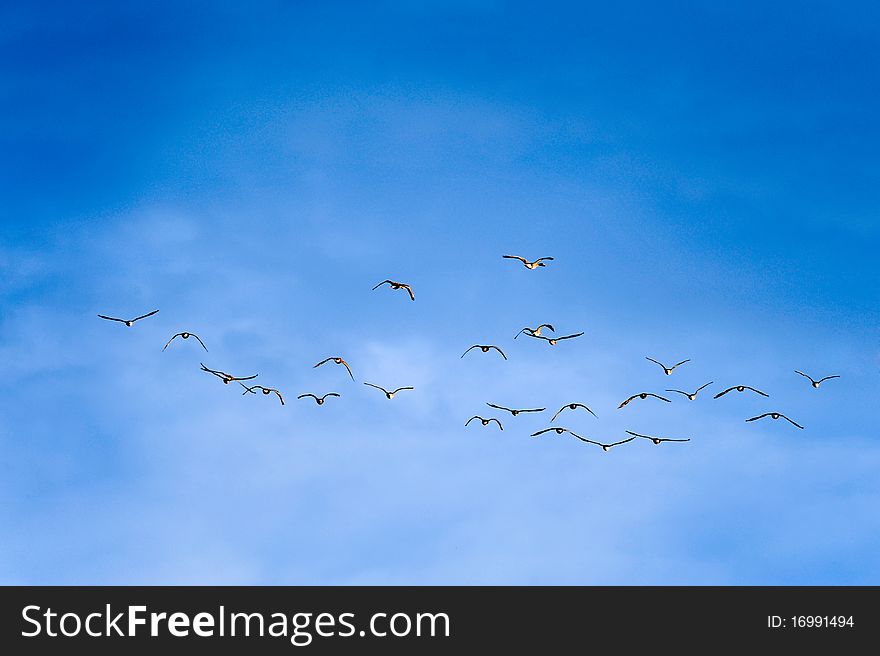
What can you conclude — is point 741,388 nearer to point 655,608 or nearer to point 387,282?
point 655,608

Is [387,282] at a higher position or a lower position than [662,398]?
higher

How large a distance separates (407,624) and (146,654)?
37.5 ft

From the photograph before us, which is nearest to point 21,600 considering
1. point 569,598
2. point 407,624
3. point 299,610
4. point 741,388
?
point 299,610

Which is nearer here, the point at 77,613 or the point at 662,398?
the point at 77,613

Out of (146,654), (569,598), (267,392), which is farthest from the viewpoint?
(267,392)

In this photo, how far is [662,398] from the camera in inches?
2035

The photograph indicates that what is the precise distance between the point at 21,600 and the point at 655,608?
93.2 feet

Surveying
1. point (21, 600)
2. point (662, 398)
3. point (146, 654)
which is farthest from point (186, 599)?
point (662, 398)

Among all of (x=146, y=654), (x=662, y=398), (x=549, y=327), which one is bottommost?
(x=146, y=654)

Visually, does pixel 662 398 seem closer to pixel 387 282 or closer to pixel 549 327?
pixel 549 327

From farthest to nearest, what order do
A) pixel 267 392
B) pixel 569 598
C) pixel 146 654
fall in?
pixel 267 392 < pixel 569 598 < pixel 146 654

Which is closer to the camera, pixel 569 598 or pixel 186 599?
pixel 186 599

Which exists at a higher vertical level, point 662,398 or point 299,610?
point 662,398

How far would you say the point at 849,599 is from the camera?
4897 centimetres
